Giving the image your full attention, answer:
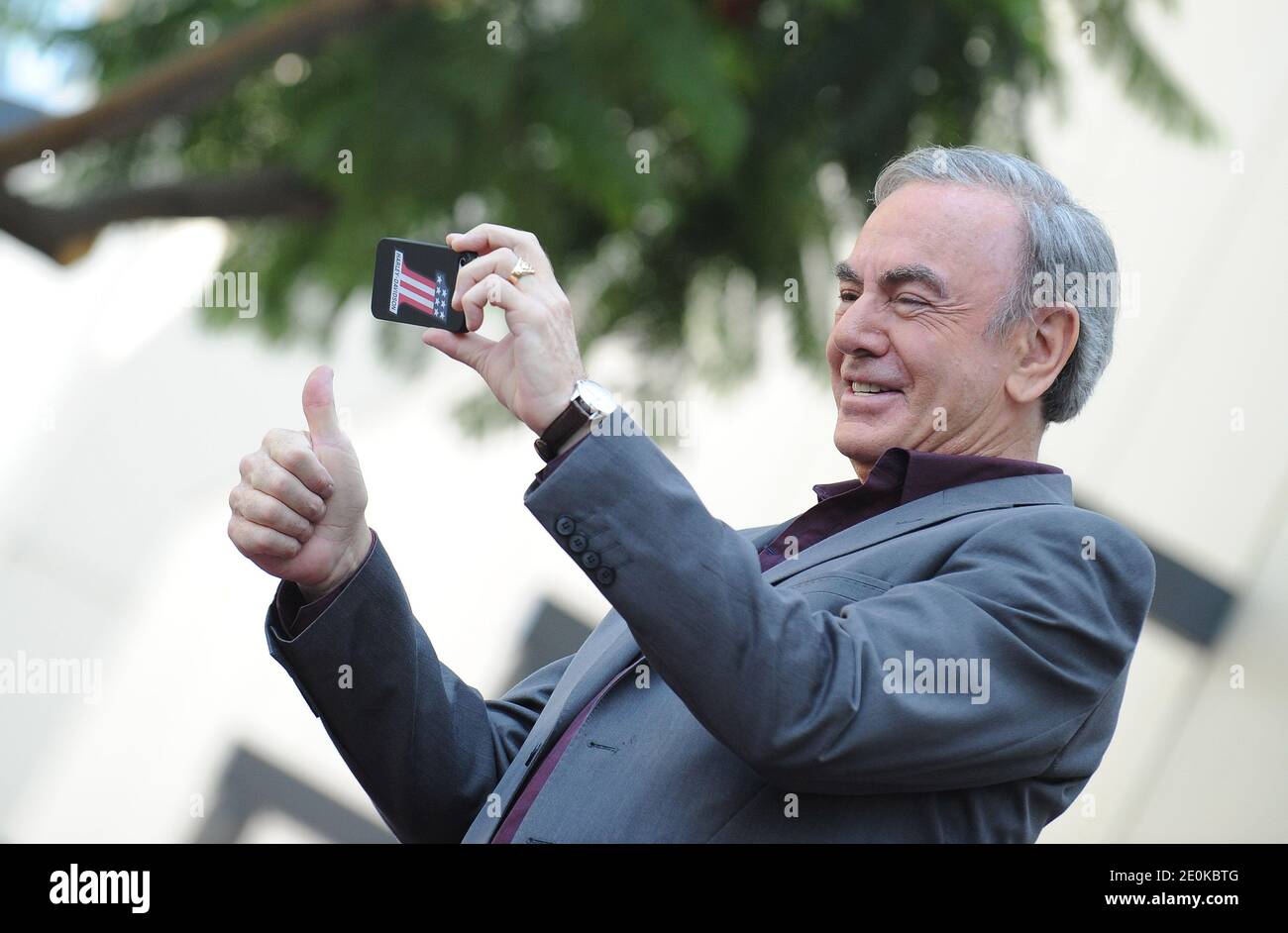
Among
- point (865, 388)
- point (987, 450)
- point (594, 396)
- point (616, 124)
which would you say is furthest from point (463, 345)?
point (616, 124)

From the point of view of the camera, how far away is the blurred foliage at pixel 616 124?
130 inches

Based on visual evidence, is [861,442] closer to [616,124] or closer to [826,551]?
[826,551]

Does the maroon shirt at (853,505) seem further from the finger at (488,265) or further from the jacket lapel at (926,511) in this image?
the finger at (488,265)

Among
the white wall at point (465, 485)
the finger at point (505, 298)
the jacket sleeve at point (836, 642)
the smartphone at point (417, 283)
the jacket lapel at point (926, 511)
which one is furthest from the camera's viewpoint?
the white wall at point (465, 485)

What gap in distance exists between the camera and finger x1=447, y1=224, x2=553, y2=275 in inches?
63.5

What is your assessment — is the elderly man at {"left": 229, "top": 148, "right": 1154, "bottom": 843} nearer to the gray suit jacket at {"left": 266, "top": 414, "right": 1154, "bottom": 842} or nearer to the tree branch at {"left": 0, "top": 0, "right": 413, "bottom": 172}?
the gray suit jacket at {"left": 266, "top": 414, "right": 1154, "bottom": 842}

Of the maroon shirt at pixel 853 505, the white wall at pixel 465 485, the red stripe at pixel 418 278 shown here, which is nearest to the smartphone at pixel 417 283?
the red stripe at pixel 418 278

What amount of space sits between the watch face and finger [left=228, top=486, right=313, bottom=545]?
0.41 meters

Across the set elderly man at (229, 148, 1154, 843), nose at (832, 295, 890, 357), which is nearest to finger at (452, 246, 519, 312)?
elderly man at (229, 148, 1154, 843)

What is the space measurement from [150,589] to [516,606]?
1.88 meters

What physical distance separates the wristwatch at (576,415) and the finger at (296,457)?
13.8 inches

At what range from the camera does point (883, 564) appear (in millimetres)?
1745
